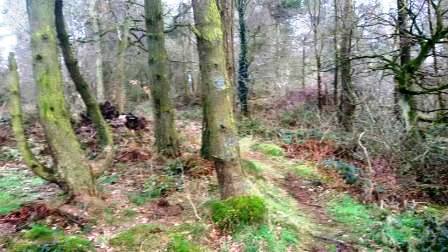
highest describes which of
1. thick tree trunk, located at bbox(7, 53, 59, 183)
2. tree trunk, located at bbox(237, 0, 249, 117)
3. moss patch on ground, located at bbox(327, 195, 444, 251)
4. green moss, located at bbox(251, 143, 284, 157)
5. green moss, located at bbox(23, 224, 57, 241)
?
tree trunk, located at bbox(237, 0, 249, 117)

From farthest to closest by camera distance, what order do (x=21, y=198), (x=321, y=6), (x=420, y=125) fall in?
1. (x=321, y=6)
2. (x=420, y=125)
3. (x=21, y=198)

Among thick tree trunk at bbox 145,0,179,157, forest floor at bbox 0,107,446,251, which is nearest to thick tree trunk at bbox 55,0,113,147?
forest floor at bbox 0,107,446,251

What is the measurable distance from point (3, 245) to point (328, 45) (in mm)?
17022

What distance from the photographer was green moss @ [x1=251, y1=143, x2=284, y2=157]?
11.5m

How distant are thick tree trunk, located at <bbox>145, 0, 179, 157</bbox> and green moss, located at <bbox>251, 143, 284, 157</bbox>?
309 centimetres

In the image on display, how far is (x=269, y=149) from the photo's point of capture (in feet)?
38.4

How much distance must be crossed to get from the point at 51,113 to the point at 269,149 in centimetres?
657

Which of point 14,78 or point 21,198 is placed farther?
point 21,198

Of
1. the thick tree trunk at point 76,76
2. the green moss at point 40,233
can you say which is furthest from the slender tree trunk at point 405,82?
the green moss at point 40,233

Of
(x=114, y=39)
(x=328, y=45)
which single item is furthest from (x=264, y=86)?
(x=114, y=39)

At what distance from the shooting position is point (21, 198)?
7.48 meters

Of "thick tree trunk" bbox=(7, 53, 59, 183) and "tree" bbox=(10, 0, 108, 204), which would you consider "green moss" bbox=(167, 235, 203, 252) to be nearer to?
"tree" bbox=(10, 0, 108, 204)

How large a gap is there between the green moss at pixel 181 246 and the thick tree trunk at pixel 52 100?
166 centimetres

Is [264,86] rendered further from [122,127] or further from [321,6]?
[122,127]
